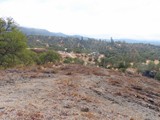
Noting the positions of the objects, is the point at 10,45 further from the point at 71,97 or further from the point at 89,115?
the point at 89,115

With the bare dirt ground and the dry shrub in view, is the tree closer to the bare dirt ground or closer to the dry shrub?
the bare dirt ground

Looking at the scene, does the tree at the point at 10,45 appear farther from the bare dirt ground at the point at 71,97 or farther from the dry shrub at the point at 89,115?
the dry shrub at the point at 89,115

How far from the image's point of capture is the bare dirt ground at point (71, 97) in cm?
891

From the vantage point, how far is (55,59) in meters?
46.5

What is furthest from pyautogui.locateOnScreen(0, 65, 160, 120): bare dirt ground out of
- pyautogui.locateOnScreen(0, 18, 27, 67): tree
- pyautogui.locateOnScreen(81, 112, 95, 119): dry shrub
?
pyautogui.locateOnScreen(0, 18, 27, 67): tree

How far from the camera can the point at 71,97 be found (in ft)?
35.9

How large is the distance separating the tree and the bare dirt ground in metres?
12.2

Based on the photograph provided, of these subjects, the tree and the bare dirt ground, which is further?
the tree

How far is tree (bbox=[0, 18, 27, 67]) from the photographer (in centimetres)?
2864

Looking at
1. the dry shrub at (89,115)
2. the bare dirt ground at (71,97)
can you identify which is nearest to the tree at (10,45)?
the bare dirt ground at (71,97)

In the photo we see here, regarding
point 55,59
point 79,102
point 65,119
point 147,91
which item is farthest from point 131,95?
point 55,59

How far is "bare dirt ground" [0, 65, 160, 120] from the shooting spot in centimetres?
891

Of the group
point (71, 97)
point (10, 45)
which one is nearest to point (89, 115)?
point (71, 97)

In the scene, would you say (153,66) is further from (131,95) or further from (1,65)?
(131,95)
